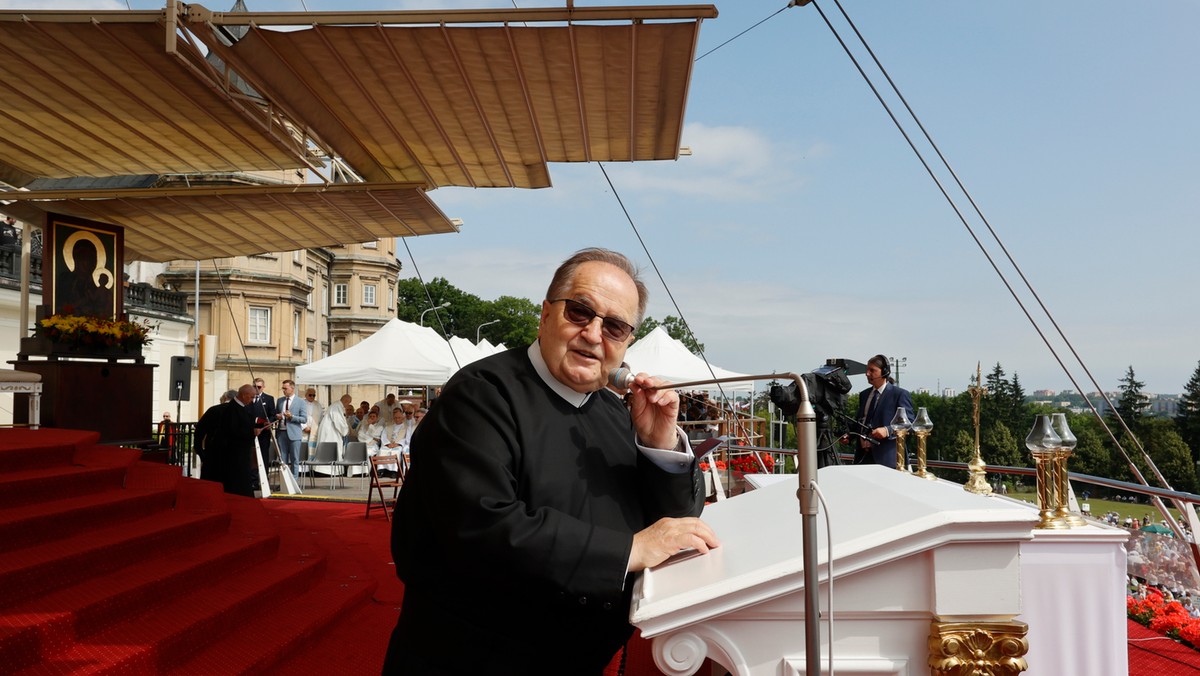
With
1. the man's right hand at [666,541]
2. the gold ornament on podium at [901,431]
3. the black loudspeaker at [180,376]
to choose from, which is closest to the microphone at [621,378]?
the man's right hand at [666,541]

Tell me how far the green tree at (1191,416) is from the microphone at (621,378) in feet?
267

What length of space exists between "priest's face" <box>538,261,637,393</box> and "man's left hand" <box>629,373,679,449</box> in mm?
117

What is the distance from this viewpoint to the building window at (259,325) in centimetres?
4103

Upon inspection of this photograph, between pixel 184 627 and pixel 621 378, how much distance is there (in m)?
3.50

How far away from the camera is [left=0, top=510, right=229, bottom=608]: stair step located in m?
3.96

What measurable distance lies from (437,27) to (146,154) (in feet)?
14.3

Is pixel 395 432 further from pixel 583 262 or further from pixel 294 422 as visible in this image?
pixel 583 262

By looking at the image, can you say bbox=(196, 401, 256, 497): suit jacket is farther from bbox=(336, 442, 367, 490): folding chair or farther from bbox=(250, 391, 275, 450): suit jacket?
bbox=(336, 442, 367, 490): folding chair

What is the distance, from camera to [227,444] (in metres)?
9.81

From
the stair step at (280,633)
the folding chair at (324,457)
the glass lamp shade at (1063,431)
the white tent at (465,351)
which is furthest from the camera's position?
the white tent at (465,351)

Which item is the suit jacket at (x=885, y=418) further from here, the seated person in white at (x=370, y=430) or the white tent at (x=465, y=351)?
the seated person in white at (x=370, y=430)

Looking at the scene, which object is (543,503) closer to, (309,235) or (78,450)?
(78,450)

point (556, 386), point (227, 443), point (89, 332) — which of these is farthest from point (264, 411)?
point (556, 386)

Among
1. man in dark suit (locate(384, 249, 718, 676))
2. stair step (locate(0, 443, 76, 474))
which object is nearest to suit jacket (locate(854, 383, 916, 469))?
man in dark suit (locate(384, 249, 718, 676))
